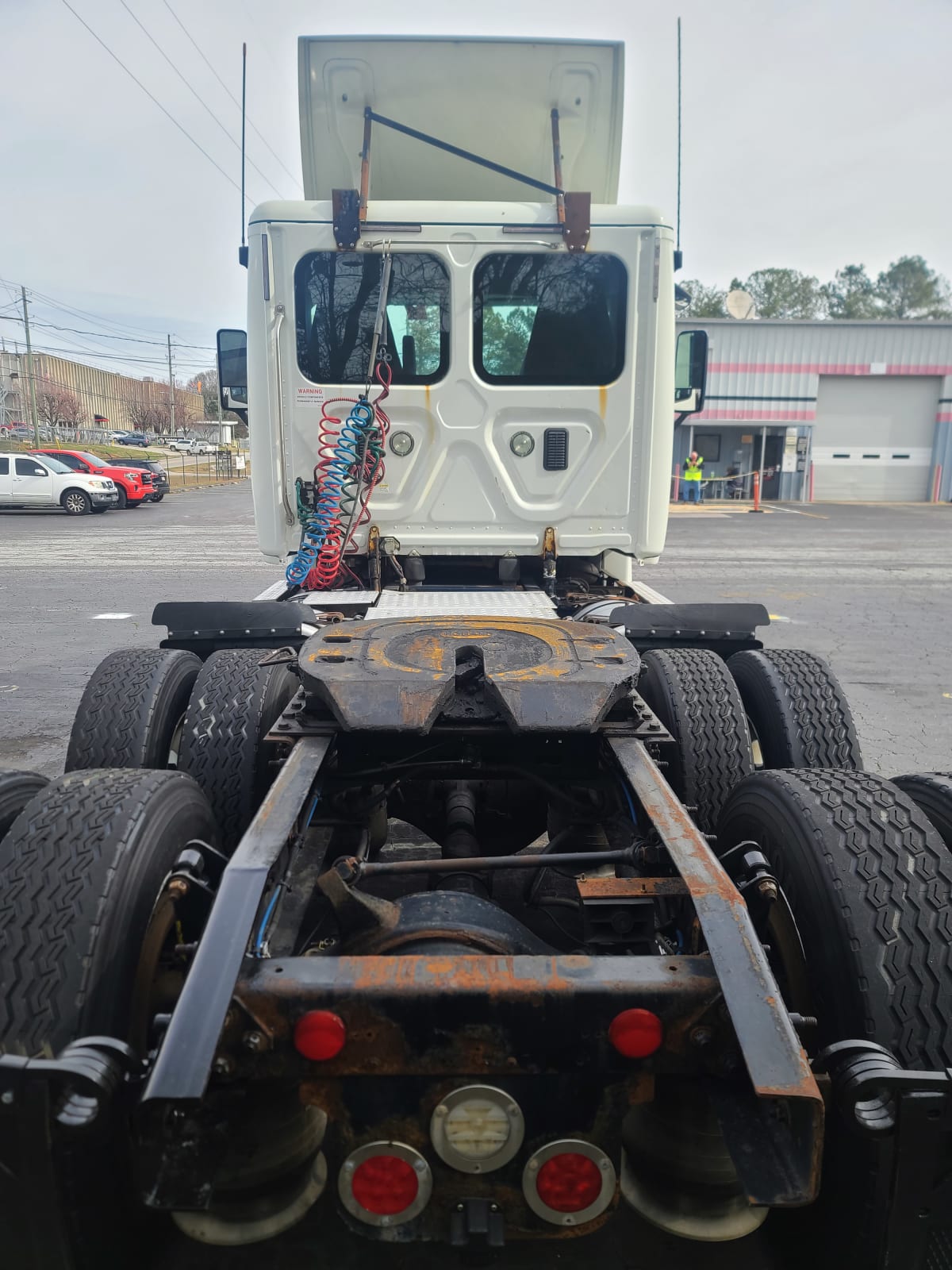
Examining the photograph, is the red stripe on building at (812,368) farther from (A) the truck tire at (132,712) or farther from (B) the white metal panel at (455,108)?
(A) the truck tire at (132,712)

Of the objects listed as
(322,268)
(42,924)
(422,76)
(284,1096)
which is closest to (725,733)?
(284,1096)

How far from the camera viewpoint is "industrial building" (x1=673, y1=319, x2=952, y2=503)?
1183 inches

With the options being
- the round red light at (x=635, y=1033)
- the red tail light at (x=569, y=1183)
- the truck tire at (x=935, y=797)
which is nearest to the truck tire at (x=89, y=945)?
the red tail light at (x=569, y=1183)

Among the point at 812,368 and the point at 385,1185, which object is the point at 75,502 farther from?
the point at 385,1185

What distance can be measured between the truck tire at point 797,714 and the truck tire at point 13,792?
8.50 feet

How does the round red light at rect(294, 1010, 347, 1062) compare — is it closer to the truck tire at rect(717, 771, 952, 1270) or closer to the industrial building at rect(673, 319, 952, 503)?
the truck tire at rect(717, 771, 952, 1270)

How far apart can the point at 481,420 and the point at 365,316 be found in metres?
0.85

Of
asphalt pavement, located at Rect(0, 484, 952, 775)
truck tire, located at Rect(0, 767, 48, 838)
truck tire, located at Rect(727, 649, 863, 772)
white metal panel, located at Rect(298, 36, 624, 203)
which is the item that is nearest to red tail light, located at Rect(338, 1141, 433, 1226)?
truck tire, located at Rect(0, 767, 48, 838)

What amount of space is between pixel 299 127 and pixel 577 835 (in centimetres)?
445

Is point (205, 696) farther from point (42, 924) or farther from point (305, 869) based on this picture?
point (42, 924)

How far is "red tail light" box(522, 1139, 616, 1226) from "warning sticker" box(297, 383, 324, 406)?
4144mm

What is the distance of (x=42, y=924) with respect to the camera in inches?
72.4

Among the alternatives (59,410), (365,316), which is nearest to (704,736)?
(365,316)

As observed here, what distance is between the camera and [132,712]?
10.9 feet
